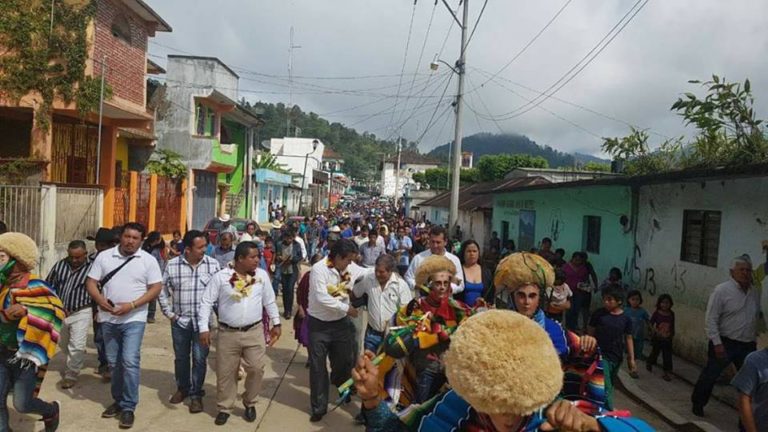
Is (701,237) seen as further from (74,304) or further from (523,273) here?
(74,304)

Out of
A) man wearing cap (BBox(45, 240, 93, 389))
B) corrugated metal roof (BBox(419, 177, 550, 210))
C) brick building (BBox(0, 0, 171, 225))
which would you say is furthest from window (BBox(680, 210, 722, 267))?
brick building (BBox(0, 0, 171, 225))

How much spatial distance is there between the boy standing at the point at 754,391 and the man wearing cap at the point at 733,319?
252 centimetres

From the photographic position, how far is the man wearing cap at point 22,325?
428 cm

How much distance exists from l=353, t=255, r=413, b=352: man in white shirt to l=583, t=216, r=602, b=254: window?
8435mm

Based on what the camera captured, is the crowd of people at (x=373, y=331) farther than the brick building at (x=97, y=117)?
No

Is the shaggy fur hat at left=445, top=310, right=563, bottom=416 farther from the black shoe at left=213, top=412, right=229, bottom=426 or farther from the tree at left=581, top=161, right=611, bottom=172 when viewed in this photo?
the tree at left=581, top=161, right=611, bottom=172

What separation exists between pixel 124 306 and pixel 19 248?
1190mm

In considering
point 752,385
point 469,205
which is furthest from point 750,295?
point 469,205

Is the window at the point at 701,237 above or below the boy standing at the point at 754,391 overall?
above

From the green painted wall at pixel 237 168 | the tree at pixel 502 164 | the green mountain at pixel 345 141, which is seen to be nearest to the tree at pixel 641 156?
the green painted wall at pixel 237 168

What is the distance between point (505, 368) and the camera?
174 cm

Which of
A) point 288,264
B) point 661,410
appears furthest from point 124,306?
point 661,410

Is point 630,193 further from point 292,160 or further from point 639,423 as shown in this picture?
point 292,160

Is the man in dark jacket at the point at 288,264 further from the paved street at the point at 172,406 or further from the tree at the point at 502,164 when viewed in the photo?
the tree at the point at 502,164
